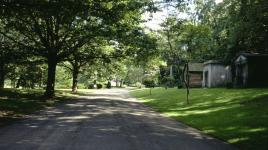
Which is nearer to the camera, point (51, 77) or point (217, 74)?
point (51, 77)

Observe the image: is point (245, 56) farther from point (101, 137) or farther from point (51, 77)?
point (101, 137)

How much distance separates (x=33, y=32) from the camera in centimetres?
3962

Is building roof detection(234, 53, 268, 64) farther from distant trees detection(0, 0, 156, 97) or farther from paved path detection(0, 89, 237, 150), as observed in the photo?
paved path detection(0, 89, 237, 150)

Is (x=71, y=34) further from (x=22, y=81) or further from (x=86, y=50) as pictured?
(x=22, y=81)

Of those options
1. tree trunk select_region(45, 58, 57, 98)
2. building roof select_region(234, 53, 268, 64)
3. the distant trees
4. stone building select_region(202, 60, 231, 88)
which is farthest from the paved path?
stone building select_region(202, 60, 231, 88)

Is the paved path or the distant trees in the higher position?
the distant trees

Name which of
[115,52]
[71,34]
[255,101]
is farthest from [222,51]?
[255,101]

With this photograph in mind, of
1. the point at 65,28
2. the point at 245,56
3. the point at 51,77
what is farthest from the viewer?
the point at 245,56

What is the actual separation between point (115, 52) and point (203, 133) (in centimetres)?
2629

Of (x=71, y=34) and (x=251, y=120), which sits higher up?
(x=71, y=34)

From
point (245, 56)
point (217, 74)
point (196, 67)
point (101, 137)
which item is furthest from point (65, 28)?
point (196, 67)

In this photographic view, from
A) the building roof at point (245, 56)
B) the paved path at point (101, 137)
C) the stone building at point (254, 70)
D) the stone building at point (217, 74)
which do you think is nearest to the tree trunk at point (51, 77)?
the stone building at point (254, 70)

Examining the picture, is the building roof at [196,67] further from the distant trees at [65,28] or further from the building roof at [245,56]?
the distant trees at [65,28]

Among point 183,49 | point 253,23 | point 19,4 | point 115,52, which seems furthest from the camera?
point 183,49
